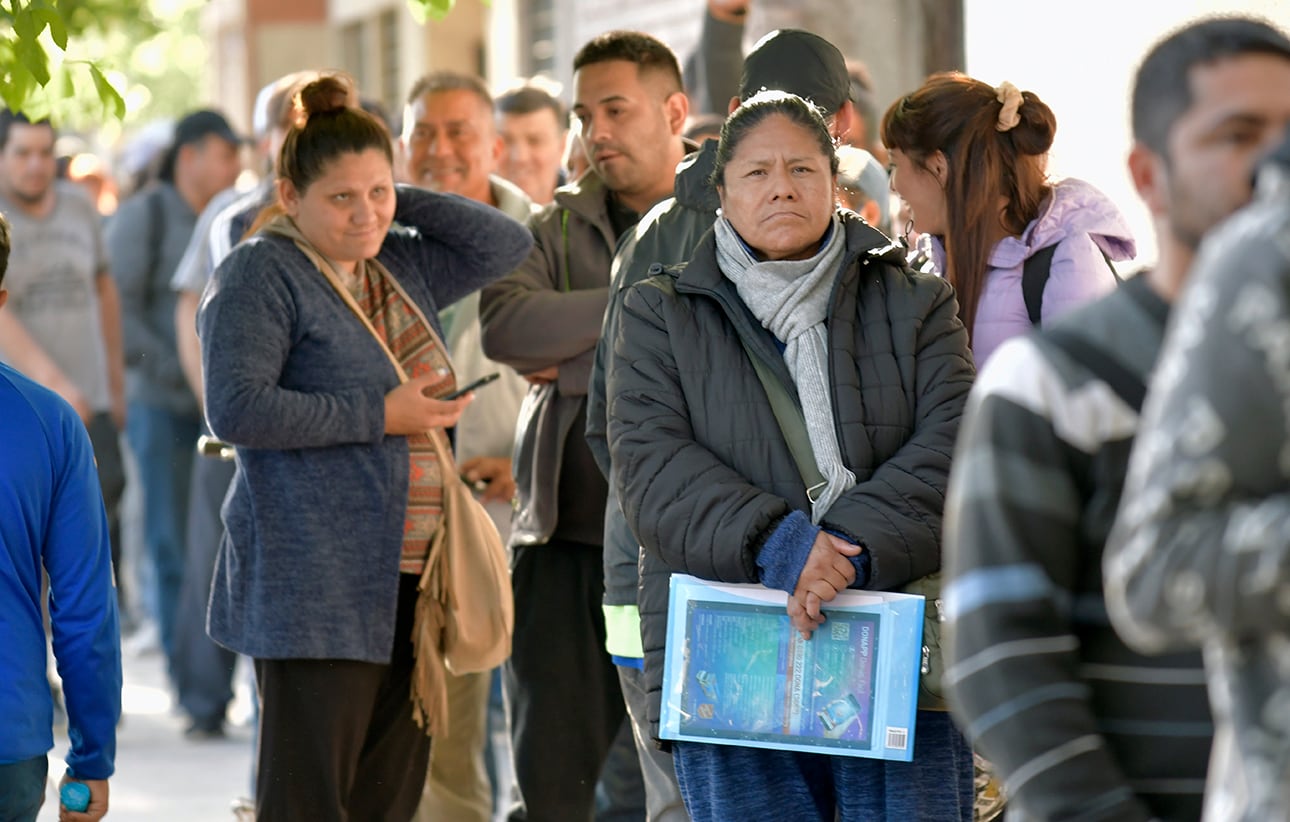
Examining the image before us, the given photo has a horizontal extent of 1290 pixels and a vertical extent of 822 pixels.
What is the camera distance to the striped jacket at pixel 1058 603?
97.1 inches

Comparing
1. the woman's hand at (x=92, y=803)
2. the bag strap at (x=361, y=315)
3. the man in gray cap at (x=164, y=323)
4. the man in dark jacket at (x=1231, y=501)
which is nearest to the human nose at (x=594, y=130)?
the bag strap at (x=361, y=315)

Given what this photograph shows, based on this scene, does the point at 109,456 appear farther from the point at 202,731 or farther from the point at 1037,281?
the point at 1037,281

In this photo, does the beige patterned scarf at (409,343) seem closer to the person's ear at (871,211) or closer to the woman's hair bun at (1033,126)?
the woman's hair bun at (1033,126)

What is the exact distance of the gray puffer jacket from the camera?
3.96 m

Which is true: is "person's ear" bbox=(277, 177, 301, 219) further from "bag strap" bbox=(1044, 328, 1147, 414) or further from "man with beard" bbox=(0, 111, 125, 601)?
"man with beard" bbox=(0, 111, 125, 601)

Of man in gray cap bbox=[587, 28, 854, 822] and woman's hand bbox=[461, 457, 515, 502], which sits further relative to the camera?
woman's hand bbox=[461, 457, 515, 502]

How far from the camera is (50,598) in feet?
13.6

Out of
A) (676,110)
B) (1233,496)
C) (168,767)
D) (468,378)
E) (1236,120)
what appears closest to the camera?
(1233,496)

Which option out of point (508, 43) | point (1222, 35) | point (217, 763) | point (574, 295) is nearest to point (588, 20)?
point (508, 43)

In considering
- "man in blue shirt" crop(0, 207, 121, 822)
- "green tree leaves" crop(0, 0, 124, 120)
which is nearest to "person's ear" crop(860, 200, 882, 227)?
"green tree leaves" crop(0, 0, 124, 120)

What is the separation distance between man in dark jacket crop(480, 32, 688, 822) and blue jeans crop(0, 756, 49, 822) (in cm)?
192

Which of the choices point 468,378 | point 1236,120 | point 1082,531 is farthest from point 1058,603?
point 468,378

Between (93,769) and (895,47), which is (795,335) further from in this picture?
(895,47)

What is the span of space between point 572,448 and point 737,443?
1560mm
